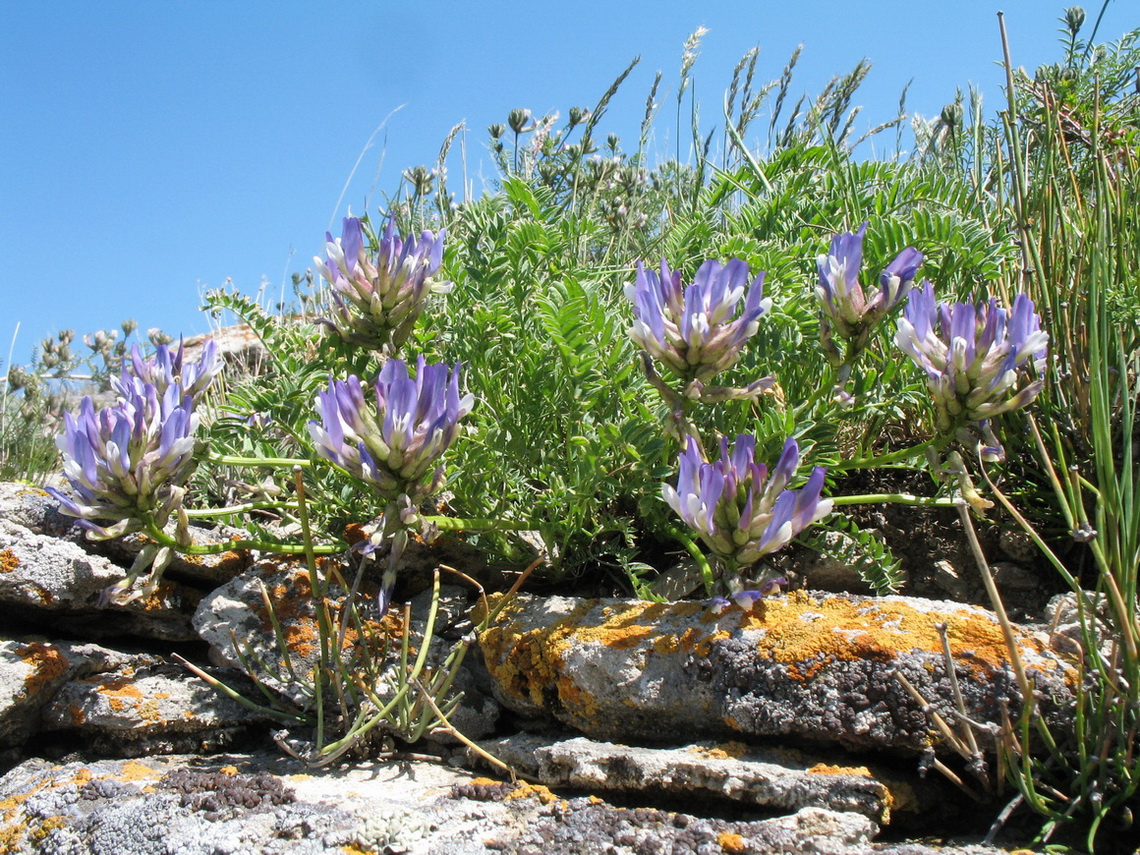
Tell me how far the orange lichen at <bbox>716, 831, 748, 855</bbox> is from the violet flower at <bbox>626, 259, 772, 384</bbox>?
911 mm

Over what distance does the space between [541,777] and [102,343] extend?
21.4 feet

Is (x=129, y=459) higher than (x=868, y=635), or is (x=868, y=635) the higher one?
(x=129, y=459)

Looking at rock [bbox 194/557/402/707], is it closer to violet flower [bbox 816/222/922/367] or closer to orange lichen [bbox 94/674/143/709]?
orange lichen [bbox 94/674/143/709]

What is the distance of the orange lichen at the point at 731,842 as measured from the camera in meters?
1.57

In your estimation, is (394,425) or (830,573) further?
(830,573)

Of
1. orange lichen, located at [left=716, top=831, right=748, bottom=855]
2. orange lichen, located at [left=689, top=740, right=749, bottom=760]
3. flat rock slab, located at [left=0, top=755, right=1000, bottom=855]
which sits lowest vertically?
orange lichen, located at [left=716, top=831, right=748, bottom=855]

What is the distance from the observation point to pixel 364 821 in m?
1.74

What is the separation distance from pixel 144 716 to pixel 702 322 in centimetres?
176

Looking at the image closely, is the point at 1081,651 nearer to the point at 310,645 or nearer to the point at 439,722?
the point at 439,722

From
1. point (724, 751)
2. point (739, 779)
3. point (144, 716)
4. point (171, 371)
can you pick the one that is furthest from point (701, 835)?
point (171, 371)

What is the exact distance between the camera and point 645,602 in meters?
2.30

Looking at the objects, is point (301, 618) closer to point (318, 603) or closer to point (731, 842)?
point (318, 603)

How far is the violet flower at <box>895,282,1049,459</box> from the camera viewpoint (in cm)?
192

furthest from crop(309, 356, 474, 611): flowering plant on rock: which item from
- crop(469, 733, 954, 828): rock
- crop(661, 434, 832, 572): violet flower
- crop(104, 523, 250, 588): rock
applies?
crop(104, 523, 250, 588): rock
